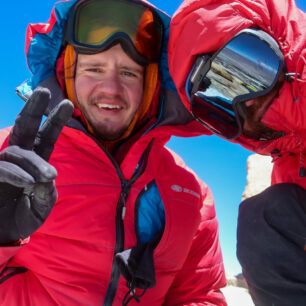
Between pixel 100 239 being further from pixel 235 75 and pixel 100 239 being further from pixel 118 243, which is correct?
pixel 235 75

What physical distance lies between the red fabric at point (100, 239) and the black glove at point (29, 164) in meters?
A: 0.16

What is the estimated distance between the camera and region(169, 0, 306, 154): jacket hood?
1458mm

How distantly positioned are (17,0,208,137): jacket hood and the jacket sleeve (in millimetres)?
600

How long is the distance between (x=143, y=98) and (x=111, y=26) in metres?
0.51

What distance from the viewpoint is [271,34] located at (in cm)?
151

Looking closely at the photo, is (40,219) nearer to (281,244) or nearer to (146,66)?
(281,244)

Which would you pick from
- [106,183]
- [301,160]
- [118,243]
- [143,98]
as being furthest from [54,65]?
[301,160]

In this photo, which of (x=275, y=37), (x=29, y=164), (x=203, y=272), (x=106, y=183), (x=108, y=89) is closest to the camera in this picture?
(x=29, y=164)

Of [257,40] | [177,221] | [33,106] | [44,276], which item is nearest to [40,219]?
[33,106]

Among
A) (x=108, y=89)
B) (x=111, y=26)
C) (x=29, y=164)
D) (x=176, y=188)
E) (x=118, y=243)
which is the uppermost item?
(x=111, y=26)

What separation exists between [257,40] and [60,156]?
1205mm

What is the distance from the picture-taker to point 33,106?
1375mm

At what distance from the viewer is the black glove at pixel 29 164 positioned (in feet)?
4.16

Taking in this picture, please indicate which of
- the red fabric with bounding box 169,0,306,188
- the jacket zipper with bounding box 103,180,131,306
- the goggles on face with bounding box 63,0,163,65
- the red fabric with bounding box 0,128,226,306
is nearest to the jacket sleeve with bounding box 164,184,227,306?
the red fabric with bounding box 0,128,226,306
